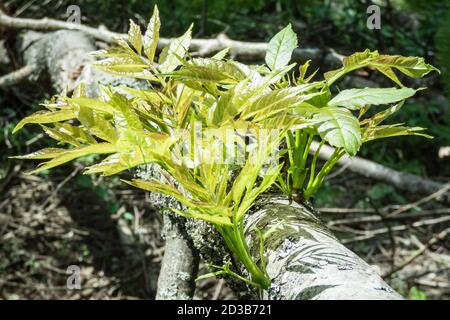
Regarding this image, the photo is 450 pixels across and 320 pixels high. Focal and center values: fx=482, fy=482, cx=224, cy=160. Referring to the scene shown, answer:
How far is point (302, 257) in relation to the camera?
0.76m

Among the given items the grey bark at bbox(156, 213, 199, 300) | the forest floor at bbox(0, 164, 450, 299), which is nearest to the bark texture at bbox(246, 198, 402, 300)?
the grey bark at bbox(156, 213, 199, 300)

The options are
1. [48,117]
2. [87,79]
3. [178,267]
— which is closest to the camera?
[48,117]

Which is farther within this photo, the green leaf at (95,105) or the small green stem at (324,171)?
the small green stem at (324,171)

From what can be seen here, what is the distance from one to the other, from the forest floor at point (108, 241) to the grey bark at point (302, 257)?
1.82m

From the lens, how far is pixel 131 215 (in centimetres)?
317

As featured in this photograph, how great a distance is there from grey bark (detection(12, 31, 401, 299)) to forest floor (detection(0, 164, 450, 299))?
1.82 m

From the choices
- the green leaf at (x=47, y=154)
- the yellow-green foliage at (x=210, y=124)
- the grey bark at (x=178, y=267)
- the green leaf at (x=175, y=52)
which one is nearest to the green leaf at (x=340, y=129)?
the yellow-green foliage at (x=210, y=124)

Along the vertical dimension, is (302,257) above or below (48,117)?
below

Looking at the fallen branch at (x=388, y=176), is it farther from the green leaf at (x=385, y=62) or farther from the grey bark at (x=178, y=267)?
the green leaf at (x=385, y=62)

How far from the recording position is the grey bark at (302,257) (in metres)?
0.67

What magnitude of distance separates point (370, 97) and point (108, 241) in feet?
8.50

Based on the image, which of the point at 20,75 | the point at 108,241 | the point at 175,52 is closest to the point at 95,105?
the point at 175,52

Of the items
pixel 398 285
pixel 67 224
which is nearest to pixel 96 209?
pixel 67 224

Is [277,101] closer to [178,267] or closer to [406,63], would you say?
[406,63]
